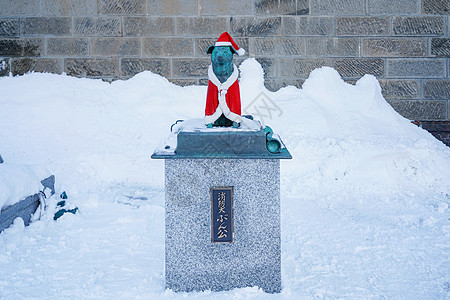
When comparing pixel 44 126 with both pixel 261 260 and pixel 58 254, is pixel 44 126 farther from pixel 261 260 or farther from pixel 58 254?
pixel 261 260

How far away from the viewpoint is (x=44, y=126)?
7008 mm

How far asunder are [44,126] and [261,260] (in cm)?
503

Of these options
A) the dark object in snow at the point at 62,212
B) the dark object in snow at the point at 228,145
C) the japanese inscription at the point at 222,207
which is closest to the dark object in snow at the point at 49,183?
the dark object in snow at the point at 62,212

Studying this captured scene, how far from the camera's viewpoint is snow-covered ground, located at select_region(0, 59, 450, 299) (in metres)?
3.53

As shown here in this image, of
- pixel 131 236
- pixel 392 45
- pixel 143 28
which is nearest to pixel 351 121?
pixel 392 45

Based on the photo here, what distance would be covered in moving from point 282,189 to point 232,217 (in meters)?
2.95

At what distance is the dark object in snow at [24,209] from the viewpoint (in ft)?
13.9

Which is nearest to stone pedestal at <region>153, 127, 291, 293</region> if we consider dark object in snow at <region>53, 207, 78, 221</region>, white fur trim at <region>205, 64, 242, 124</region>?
white fur trim at <region>205, 64, 242, 124</region>

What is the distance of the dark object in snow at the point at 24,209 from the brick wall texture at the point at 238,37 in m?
3.27

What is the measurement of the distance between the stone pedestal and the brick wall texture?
4.84m

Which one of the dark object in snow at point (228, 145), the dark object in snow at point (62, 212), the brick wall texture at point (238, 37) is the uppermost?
the brick wall texture at point (238, 37)

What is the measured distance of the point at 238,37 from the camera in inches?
306

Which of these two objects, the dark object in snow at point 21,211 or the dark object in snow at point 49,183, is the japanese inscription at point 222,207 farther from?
the dark object in snow at point 49,183

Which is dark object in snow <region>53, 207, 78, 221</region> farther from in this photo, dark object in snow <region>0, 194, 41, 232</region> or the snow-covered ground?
dark object in snow <region>0, 194, 41, 232</region>
